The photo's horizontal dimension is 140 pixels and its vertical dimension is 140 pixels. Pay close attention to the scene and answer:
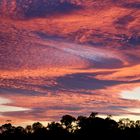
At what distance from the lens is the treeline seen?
121m

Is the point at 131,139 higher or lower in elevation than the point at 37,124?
lower

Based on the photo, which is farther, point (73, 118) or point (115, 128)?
point (73, 118)

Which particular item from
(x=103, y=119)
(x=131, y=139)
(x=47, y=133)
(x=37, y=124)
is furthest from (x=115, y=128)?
(x=37, y=124)

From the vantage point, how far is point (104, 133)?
12188cm

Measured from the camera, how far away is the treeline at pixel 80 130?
12131 centimetres

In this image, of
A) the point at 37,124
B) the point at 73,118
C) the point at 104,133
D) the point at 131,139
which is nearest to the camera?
the point at 131,139

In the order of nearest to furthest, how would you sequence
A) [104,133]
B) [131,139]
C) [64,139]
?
[131,139] < [104,133] < [64,139]

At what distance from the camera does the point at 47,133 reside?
5669 inches

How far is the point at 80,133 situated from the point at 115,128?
1133 cm

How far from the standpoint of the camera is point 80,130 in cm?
12825

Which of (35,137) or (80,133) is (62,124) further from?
(80,133)

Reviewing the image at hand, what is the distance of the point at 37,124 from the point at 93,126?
4399 centimetres

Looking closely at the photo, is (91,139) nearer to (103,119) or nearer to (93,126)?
(93,126)

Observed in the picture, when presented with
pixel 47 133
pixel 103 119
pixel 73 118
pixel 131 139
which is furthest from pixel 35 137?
pixel 131 139
